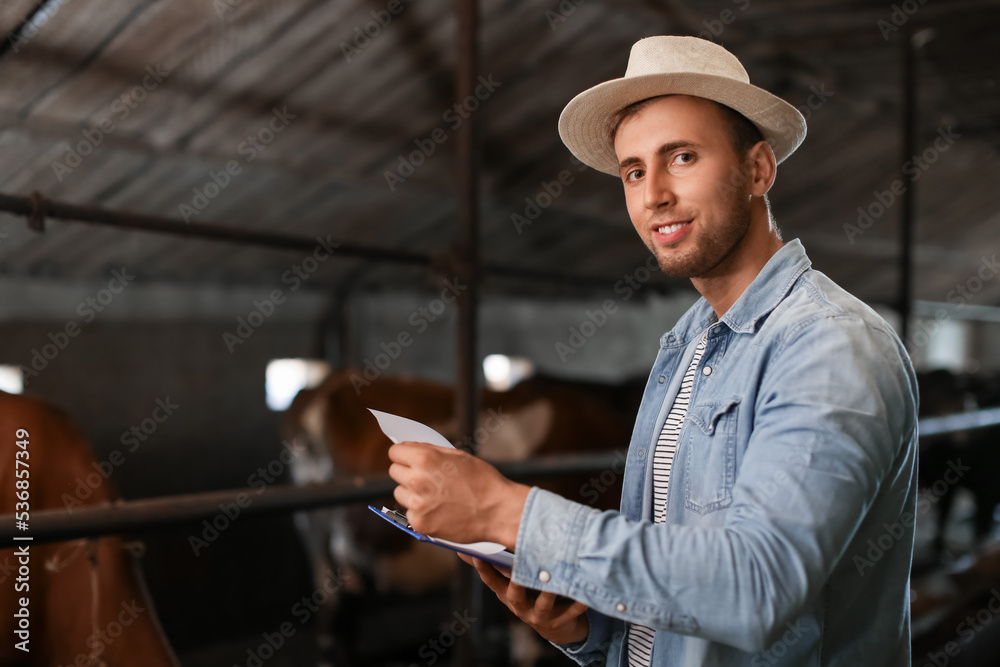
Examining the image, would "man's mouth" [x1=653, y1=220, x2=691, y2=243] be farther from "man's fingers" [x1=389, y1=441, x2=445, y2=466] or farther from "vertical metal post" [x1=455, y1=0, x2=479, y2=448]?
"vertical metal post" [x1=455, y1=0, x2=479, y2=448]

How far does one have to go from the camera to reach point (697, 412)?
100 centimetres

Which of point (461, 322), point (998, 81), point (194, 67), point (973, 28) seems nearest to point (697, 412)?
point (461, 322)

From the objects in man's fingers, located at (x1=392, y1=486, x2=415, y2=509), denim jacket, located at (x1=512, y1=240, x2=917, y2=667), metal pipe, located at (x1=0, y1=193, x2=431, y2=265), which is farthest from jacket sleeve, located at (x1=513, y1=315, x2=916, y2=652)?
metal pipe, located at (x1=0, y1=193, x2=431, y2=265)

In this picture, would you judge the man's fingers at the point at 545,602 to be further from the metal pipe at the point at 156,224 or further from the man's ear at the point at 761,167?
the metal pipe at the point at 156,224

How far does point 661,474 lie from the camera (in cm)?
107

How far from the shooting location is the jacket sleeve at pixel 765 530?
735mm

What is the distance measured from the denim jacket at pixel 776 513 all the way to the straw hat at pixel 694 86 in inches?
8.2

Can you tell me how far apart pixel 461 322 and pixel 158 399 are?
4103mm

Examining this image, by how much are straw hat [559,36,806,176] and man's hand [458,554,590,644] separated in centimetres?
67

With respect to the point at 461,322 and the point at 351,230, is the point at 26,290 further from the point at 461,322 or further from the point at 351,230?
the point at 461,322

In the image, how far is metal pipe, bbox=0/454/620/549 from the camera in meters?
1.45

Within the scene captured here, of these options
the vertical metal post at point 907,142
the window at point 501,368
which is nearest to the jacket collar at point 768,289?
the vertical metal post at point 907,142

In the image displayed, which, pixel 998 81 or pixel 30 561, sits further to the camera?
pixel 998 81

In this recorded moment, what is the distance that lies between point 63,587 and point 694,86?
1.84m
